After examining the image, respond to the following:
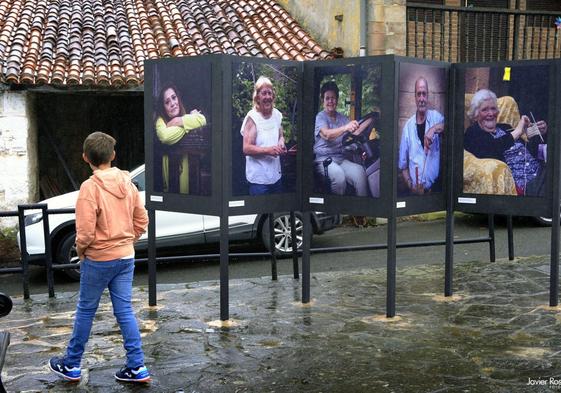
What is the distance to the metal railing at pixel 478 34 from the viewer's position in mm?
16609

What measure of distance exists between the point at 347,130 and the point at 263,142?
0.78 meters

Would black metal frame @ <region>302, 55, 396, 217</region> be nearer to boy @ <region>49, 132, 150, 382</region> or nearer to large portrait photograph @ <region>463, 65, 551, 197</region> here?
large portrait photograph @ <region>463, 65, 551, 197</region>

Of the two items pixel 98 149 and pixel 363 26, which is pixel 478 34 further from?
pixel 98 149

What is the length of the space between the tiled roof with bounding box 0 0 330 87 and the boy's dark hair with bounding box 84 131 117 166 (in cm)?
925

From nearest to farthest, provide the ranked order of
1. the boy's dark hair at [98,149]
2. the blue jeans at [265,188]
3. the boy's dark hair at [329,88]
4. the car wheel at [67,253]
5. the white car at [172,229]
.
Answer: the boy's dark hair at [98,149], the blue jeans at [265,188], the boy's dark hair at [329,88], the car wheel at [67,253], the white car at [172,229]

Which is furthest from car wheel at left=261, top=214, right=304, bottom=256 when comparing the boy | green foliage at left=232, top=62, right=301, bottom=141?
the boy

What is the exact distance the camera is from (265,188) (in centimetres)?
717

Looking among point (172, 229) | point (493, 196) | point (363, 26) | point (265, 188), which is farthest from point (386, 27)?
point (265, 188)

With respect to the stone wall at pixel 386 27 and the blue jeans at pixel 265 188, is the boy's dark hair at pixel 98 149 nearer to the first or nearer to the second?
the blue jeans at pixel 265 188

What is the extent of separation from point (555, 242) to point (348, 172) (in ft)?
6.66

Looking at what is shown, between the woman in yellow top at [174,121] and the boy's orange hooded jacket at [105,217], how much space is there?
5.69 feet

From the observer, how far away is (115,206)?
5.20m

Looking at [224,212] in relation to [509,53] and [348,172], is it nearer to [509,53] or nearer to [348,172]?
[348,172]

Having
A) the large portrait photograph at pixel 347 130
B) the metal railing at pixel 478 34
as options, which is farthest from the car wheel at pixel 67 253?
the metal railing at pixel 478 34
